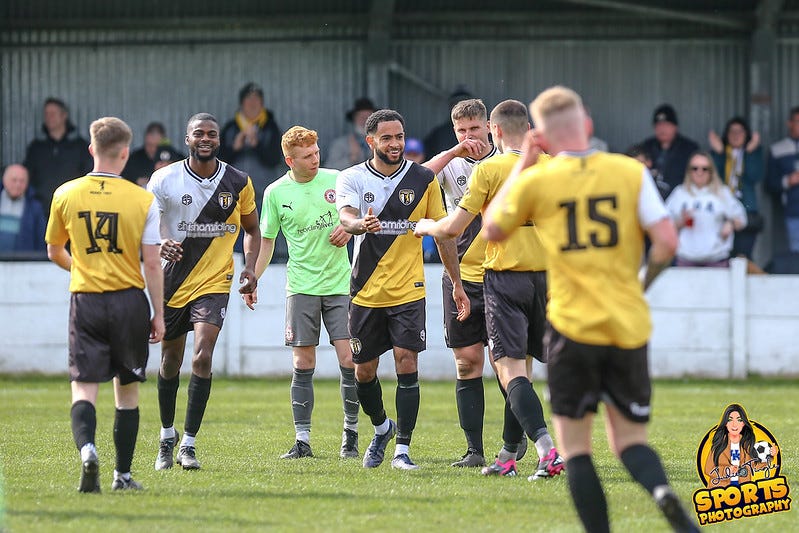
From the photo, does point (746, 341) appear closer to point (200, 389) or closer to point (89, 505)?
point (200, 389)

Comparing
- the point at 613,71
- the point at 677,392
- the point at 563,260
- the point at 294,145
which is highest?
the point at 613,71

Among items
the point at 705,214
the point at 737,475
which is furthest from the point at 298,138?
the point at 705,214

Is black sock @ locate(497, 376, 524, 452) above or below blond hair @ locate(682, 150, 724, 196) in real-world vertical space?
below

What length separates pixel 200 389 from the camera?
363 inches

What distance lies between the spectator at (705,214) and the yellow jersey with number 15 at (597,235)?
1168cm

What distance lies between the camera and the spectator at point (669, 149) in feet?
60.5

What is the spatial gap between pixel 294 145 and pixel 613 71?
1223 centimetres

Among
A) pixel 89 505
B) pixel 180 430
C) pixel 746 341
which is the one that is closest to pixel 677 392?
pixel 746 341

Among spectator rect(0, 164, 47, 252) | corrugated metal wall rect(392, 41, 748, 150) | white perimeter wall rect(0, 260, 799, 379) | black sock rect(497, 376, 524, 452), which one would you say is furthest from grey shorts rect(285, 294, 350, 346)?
corrugated metal wall rect(392, 41, 748, 150)

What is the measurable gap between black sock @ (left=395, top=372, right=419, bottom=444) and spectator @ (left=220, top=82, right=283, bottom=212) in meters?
10.1

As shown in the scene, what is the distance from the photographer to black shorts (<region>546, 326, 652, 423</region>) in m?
5.72

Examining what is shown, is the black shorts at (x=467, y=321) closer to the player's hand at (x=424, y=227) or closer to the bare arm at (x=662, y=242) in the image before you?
the player's hand at (x=424, y=227)

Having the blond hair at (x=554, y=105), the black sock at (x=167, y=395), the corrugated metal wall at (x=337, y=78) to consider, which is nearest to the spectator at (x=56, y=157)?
the corrugated metal wall at (x=337, y=78)

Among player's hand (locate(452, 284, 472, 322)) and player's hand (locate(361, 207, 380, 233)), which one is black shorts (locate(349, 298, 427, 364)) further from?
player's hand (locate(361, 207, 380, 233))
